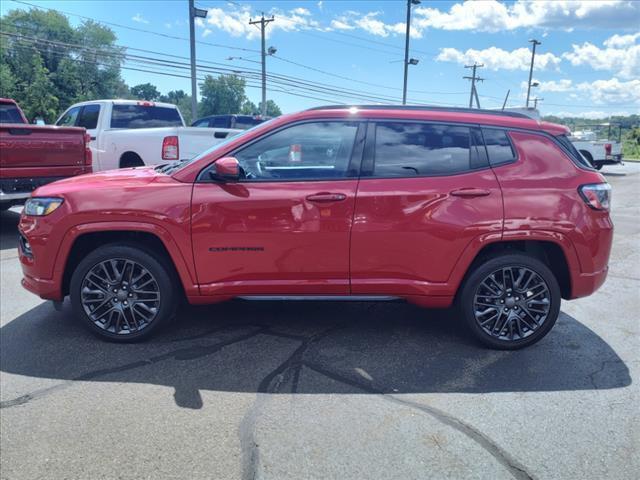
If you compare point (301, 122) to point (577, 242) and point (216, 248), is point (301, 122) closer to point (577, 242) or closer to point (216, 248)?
point (216, 248)

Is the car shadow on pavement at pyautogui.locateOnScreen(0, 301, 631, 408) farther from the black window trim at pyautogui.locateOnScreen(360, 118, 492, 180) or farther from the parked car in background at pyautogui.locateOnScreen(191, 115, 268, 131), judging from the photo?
the parked car in background at pyautogui.locateOnScreen(191, 115, 268, 131)

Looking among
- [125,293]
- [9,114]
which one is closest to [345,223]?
[125,293]

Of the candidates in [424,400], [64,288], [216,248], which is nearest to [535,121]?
[424,400]

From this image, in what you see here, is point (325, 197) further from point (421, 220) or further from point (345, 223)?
point (421, 220)

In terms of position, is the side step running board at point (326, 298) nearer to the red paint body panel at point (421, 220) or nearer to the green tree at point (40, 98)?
the red paint body panel at point (421, 220)

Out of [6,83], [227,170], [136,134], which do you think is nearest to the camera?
[227,170]

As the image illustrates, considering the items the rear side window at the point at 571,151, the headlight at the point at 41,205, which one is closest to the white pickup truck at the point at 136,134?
the headlight at the point at 41,205

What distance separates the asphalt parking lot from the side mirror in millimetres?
1338

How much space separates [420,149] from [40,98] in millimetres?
57022

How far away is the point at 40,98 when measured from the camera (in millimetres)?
50844

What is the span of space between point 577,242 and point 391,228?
1.45m

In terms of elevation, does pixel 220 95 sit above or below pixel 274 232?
above

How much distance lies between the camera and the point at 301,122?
12.9ft

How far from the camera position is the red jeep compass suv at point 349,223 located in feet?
12.4
